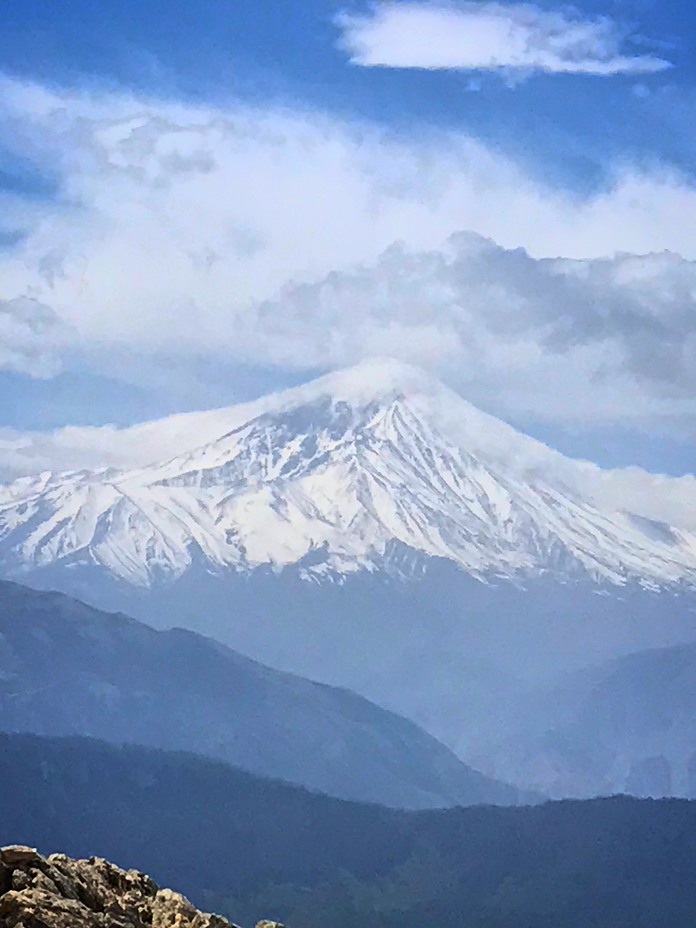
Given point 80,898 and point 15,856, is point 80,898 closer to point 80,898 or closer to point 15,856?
point 80,898

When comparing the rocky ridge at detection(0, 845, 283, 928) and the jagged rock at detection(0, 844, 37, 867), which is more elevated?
the jagged rock at detection(0, 844, 37, 867)

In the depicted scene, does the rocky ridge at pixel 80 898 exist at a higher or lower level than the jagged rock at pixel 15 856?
lower

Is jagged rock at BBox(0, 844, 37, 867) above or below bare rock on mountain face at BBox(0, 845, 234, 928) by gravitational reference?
above

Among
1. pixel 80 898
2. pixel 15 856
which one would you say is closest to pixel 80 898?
pixel 80 898

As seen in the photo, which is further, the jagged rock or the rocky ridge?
the jagged rock

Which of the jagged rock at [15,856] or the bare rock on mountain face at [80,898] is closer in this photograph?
the bare rock on mountain face at [80,898]

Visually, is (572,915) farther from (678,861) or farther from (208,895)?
(208,895)

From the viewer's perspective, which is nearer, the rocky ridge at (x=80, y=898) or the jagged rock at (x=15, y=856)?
the rocky ridge at (x=80, y=898)

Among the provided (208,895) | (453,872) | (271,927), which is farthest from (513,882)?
(271,927)
